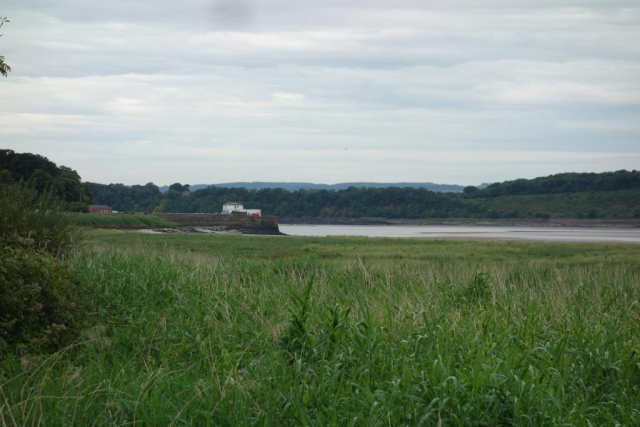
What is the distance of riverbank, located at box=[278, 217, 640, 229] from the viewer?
327 feet

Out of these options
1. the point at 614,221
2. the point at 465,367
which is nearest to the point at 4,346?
the point at 465,367

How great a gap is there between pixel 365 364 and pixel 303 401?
103cm

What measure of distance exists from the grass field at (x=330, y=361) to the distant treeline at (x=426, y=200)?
10116 cm

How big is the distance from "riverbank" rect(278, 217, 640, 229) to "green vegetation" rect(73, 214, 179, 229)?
5664 centimetres

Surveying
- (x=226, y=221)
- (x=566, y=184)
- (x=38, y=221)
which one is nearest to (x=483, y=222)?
(x=566, y=184)

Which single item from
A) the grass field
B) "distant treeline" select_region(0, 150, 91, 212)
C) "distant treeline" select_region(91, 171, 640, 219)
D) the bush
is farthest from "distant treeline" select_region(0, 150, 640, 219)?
the bush

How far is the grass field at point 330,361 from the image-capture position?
590 cm

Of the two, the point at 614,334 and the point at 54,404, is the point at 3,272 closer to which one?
the point at 54,404

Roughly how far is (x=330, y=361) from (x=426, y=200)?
12805 centimetres

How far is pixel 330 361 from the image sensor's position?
700cm

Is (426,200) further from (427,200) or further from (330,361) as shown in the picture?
(330,361)

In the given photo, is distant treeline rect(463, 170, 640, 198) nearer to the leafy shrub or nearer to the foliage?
the foliage

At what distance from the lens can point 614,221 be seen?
328ft

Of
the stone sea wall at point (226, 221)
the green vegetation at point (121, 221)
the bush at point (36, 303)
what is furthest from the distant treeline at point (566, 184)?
the bush at point (36, 303)
